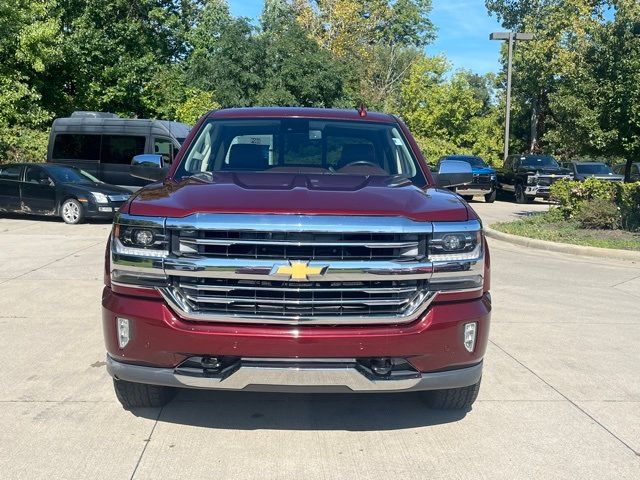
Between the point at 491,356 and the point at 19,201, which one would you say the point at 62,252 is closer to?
the point at 19,201

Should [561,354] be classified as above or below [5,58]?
below

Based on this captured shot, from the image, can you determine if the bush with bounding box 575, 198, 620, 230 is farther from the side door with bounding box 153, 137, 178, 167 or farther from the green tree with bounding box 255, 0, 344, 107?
the green tree with bounding box 255, 0, 344, 107

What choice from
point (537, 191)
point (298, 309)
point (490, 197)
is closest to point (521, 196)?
point (537, 191)

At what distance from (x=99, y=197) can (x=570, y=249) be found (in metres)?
10.3

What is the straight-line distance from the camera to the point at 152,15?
3186 centimetres

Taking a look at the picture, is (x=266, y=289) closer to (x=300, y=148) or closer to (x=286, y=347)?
(x=286, y=347)

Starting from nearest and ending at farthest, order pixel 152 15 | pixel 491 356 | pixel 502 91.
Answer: pixel 491 356, pixel 152 15, pixel 502 91

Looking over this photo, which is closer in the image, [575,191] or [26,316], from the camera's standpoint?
[26,316]

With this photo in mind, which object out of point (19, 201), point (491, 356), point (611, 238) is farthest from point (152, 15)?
point (491, 356)

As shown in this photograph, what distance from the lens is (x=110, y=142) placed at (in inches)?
768

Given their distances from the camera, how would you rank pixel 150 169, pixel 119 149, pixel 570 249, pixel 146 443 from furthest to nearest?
pixel 119 149 < pixel 570 249 < pixel 150 169 < pixel 146 443

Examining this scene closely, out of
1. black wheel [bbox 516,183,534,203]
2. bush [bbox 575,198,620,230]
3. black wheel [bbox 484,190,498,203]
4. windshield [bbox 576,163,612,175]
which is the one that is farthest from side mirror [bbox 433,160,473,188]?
windshield [bbox 576,163,612,175]

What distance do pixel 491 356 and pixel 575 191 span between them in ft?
34.1

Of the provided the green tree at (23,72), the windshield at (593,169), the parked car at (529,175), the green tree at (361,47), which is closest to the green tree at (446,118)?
the green tree at (361,47)
